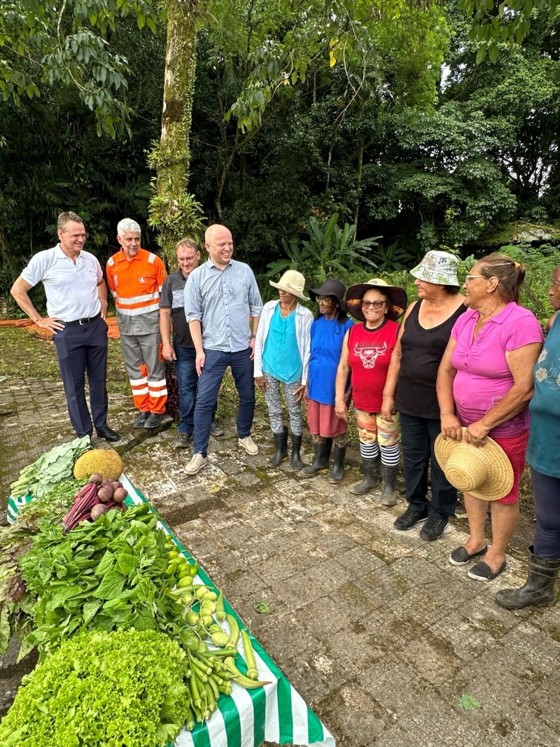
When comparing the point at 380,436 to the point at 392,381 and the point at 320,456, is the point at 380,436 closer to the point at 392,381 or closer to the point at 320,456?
the point at 392,381

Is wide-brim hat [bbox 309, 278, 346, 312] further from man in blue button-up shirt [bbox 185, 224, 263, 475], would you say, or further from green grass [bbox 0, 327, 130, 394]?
green grass [bbox 0, 327, 130, 394]

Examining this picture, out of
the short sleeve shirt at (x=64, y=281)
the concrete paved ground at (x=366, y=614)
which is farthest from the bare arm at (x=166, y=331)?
the concrete paved ground at (x=366, y=614)

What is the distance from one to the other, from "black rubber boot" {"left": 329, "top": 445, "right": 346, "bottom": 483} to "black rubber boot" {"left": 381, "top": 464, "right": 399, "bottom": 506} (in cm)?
46

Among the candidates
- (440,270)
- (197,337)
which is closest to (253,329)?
(197,337)

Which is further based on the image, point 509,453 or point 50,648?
point 509,453

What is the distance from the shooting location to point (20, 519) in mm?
2346

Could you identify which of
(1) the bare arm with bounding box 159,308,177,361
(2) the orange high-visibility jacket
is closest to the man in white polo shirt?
(2) the orange high-visibility jacket

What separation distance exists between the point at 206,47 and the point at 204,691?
14.6 meters

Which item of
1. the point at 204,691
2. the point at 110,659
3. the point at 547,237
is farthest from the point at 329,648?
the point at 547,237

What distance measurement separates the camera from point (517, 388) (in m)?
2.33

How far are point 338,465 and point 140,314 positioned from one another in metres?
2.47

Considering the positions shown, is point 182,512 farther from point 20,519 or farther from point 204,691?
point 204,691

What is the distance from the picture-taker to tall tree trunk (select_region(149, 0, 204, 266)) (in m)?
4.76

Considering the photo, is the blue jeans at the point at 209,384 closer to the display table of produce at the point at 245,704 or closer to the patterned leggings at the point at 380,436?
the patterned leggings at the point at 380,436
